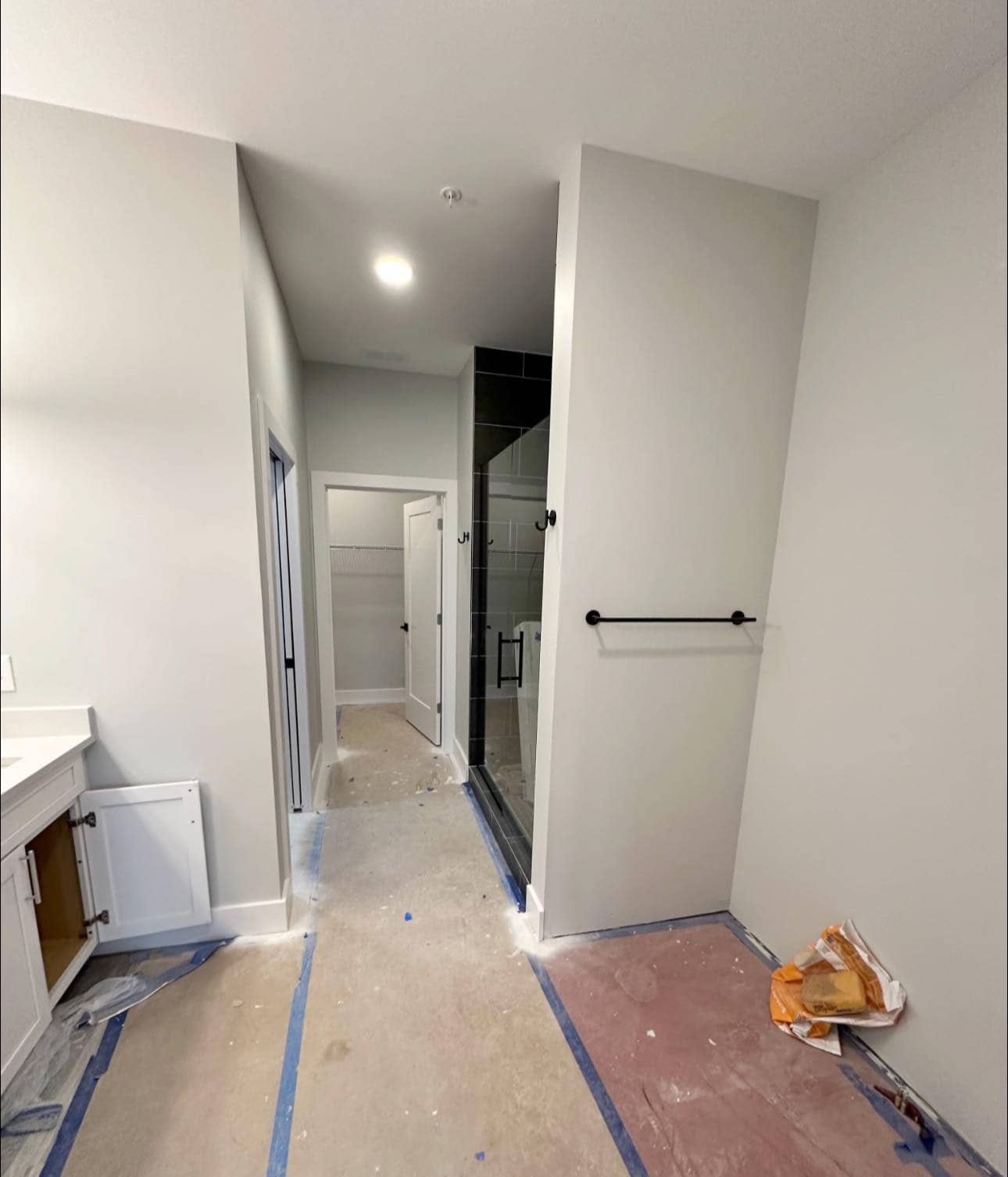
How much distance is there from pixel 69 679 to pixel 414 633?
269 centimetres

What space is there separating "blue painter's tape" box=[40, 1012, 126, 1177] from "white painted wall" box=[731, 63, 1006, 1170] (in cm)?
201

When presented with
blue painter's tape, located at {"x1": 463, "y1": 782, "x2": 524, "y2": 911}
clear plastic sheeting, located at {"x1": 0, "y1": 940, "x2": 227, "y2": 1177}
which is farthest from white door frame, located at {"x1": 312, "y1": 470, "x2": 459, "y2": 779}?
clear plastic sheeting, located at {"x1": 0, "y1": 940, "x2": 227, "y2": 1177}

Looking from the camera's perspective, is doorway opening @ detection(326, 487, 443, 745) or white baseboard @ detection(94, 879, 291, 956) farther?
doorway opening @ detection(326, 487, 443, 745)

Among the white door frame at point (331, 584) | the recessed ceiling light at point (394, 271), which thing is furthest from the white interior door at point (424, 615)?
the recessed ceiling light at point (394, 271)

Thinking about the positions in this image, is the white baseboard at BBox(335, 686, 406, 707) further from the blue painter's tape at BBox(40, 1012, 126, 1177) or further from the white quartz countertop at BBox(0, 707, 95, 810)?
the white quartz countertop at BBox(0, 707, 95, 810)

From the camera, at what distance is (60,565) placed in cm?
72

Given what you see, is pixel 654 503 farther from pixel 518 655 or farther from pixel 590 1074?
pixel 590 1074

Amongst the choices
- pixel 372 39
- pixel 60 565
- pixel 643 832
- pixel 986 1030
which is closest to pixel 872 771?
pixel 986 1030

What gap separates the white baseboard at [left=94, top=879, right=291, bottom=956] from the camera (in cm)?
147

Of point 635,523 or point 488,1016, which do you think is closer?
point 488,1016

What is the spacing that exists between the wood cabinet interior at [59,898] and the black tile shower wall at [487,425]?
6.07 feet

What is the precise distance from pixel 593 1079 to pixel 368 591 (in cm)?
357

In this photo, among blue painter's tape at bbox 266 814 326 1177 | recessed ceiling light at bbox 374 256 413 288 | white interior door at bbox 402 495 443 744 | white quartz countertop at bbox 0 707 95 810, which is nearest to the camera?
white quartz countertop at bbox 0 707 95 810

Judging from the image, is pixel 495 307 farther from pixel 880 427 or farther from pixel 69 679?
pixel 69 679
